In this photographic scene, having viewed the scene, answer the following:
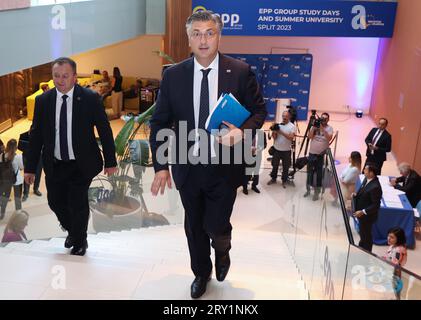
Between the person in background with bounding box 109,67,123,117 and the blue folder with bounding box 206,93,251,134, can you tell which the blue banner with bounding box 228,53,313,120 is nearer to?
the person in background with bounding box 109,67,123,117

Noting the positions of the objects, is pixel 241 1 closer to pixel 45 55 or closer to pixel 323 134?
pixel 323 134

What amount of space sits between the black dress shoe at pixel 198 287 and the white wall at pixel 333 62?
12.8m

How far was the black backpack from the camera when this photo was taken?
566cm

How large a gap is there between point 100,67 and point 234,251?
12.6m

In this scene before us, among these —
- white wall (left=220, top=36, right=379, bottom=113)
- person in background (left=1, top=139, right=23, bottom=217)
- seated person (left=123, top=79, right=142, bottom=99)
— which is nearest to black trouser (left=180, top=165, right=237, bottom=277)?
person in background (left=1, top=139, right=23, bottom=217)

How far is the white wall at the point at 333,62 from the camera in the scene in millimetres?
15438

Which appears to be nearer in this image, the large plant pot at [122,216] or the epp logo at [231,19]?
the large plant pot at [122,216]

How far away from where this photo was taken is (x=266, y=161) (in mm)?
10773

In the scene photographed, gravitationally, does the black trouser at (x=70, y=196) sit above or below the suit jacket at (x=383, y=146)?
above

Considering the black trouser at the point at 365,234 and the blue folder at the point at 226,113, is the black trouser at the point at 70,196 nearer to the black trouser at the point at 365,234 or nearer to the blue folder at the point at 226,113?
the blue folder at the point at 226,113

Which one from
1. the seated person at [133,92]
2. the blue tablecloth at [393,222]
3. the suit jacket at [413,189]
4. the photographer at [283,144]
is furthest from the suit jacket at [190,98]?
the seated person at [133,92]

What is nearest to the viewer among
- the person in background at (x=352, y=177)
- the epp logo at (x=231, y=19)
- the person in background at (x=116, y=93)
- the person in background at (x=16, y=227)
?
the person in background at (x=16, y=227)

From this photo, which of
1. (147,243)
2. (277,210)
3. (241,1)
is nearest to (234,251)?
(147,243)

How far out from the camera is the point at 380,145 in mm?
9742
